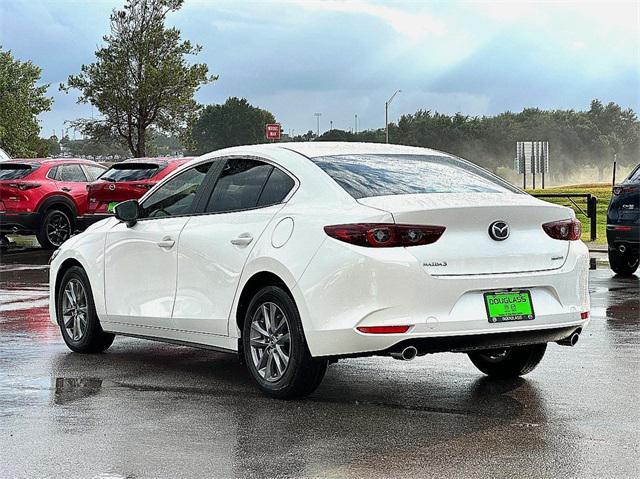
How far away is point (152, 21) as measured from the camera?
191 ft

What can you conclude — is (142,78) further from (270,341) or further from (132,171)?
(270,341)

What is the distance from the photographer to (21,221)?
75.1 feet

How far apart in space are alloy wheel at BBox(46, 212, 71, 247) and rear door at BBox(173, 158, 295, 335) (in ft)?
50.1

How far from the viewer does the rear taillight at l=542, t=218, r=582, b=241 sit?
24.7ft

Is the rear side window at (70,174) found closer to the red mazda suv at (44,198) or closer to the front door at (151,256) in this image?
the red mazda suv at (44,198)

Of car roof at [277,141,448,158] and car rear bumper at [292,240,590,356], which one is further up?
car roof at [277,141,448,158]

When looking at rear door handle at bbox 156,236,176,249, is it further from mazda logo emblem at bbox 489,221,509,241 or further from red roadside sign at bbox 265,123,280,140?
red roadside sign at bbox 265,123,280,140

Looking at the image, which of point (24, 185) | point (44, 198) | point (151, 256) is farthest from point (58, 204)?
point (151, 256)

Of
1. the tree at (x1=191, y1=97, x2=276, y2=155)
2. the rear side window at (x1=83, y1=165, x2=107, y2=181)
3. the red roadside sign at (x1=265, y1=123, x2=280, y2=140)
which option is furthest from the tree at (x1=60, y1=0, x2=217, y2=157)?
the tree at (x1=191, y1=97, x2=276, y2=155)

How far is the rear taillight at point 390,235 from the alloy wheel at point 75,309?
3428 mm

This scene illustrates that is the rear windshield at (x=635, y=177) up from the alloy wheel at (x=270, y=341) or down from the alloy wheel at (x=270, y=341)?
up

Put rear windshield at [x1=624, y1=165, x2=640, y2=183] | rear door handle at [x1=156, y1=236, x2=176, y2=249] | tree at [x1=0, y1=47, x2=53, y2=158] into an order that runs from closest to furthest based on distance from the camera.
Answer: rear door handle at [x1=156, y1=236, x2=176, y2=249], rear windshield at [x1=624, y1=165, x2=640, y2=183], tree at [x1=0, y1=47, x2=53, y2=158]

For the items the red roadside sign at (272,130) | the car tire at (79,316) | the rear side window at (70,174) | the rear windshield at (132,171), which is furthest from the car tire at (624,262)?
the red roadside sign at (272,130)

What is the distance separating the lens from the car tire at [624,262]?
16.7 meters
